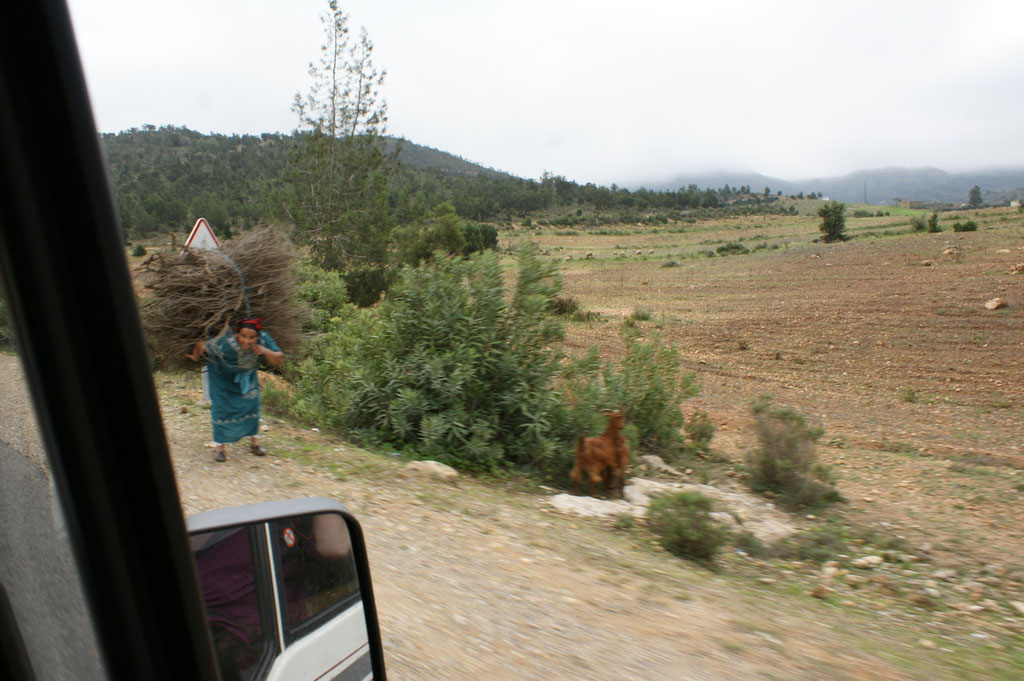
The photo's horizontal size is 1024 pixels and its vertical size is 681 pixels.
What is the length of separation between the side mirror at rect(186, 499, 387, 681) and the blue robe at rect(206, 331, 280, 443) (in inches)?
190

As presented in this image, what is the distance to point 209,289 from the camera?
578cm

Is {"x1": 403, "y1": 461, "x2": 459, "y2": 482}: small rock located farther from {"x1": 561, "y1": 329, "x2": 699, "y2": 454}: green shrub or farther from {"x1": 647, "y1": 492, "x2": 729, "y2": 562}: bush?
{"x1": 647, "y1": 492, "x2": 729, "y2": 562}: bush

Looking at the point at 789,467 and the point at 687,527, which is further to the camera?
the point at 789,467

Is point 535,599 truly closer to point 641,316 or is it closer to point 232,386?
point 232,386

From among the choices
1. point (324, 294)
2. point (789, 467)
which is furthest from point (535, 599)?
point (324, 294)

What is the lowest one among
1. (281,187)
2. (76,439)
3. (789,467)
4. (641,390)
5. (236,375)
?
(789,467)

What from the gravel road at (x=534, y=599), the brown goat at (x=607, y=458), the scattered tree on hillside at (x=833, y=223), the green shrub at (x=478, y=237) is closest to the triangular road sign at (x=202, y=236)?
the gravel road at (x=534, y=599)

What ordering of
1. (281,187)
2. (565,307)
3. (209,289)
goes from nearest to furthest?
(209,289) < (281,187) < (565,307)

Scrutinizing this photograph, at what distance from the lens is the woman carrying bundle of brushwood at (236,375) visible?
5.96 m

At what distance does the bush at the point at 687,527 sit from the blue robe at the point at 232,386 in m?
3.63

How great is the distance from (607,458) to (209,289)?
3.87 metres

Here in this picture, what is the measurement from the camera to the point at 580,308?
23250 mm

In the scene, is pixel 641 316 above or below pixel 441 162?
below

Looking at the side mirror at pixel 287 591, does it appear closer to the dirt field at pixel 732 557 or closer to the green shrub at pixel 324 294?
the dirt field at pixel 732 557
